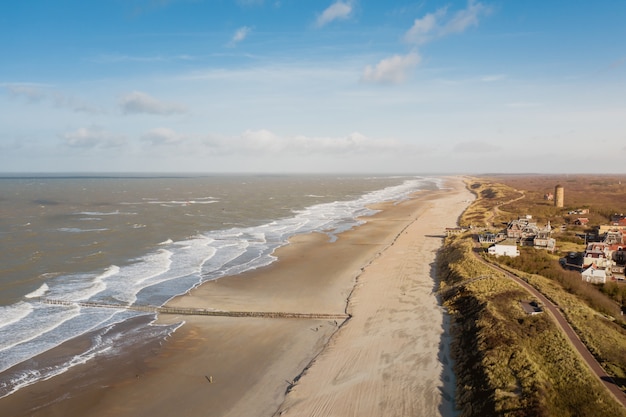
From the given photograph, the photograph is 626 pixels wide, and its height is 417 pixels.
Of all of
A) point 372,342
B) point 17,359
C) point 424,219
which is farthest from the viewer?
point 424,219

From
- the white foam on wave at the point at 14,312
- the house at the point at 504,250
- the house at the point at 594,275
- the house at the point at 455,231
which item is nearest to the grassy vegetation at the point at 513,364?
the house at the point at 594,275

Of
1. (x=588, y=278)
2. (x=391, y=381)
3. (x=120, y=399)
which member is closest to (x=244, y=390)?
(x=120, y=399)

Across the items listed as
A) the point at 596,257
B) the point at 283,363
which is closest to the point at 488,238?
the point at 596,257

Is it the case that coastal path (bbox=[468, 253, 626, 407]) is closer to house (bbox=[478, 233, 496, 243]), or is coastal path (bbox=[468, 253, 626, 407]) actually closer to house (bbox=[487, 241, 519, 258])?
house (bbox=[487, 241, 519, 258])

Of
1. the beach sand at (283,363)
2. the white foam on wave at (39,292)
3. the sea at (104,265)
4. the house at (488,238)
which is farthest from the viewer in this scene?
the house at (488,238)

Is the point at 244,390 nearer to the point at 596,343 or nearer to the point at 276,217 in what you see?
the point at 596,343

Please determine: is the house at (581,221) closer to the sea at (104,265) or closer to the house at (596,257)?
the house at (596,257)

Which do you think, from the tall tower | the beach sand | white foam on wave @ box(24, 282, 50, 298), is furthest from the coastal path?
the tall tower
